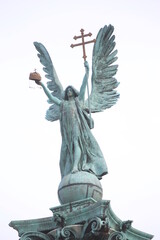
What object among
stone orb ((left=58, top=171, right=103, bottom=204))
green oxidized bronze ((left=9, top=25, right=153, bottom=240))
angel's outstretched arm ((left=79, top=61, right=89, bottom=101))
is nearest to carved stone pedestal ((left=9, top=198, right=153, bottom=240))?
green oxidized bronze ((left=9, top=25, right=153, bottom=240))

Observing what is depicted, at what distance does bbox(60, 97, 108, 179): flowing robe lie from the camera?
15.2m

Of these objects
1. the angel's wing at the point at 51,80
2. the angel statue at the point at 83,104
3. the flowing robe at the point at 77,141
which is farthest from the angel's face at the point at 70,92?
the angel's wing at the point at 51,80

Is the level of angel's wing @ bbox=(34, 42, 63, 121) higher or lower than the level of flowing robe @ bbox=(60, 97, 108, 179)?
higher

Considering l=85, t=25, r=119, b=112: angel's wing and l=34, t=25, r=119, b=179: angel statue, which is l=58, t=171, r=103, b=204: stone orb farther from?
l=85, t=25, r=119, b=112: angel's wing

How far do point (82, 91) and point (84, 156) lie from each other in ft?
5.64

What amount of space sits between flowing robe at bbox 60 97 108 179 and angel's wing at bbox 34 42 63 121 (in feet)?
3.50

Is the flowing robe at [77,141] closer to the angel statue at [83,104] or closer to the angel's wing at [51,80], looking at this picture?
the angel statue at [83,104]

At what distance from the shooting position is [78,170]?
48.6ft

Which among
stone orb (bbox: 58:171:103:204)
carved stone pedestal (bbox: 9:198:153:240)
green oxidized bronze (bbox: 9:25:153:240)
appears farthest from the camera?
stone orb (bbox: 58:171:103:204)

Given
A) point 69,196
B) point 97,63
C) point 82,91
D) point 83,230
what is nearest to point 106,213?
point 83,230

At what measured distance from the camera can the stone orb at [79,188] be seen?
46.7 feet

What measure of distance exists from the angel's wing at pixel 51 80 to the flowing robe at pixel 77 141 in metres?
1.07

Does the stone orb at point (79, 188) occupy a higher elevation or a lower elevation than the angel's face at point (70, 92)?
lower

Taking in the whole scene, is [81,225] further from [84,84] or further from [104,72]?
[104,72]
